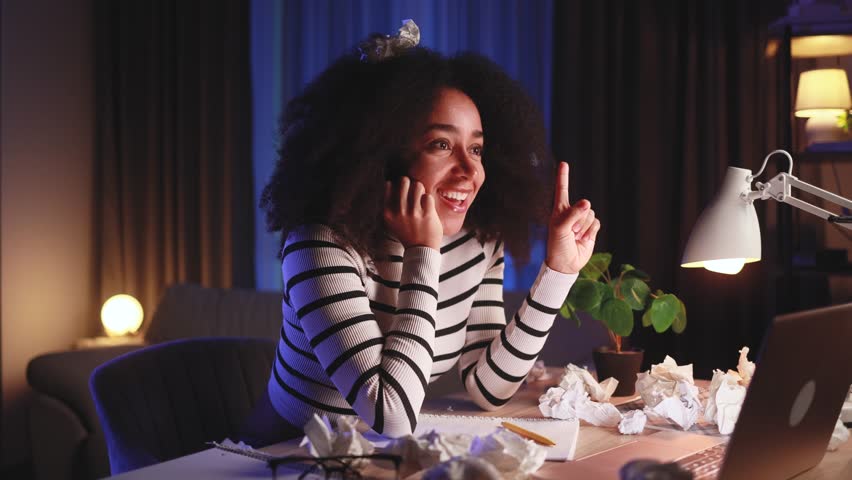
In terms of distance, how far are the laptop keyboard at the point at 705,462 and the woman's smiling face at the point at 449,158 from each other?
2.04 ft

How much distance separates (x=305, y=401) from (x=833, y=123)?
1957 millimetres

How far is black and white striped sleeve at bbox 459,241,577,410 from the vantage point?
1508mm

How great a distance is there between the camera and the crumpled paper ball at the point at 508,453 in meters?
0.98

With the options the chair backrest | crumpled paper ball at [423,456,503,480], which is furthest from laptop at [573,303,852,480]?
the chair backrest

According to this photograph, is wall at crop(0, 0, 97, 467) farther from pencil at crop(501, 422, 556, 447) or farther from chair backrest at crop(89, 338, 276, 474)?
pencil at crop(501, 422, 556, 447)

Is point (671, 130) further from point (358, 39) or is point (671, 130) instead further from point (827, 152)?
point (358, 39)

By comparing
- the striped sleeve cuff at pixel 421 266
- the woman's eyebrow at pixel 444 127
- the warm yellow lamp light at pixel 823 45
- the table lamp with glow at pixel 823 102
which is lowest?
the striped sleeve cuff at pixel 421 266

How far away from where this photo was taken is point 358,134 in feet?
4.89

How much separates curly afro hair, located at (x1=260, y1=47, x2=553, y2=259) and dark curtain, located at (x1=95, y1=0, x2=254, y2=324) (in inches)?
94.0

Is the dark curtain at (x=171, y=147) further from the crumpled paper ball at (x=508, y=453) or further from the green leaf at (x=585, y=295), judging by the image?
the crumpled paper ball at (x=508, y=453)

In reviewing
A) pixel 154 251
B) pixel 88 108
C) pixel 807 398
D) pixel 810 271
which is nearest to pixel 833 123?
pixel 810 271

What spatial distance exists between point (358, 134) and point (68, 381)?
1963 millimetres

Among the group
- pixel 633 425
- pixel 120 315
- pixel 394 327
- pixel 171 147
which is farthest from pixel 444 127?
pixel 171 147

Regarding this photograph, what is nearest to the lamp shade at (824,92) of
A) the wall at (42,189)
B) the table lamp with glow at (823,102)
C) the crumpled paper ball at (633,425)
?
the table lamp with glow at (823,102)
